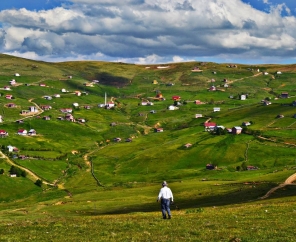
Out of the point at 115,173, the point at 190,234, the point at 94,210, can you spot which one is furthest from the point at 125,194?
the point at 190,234

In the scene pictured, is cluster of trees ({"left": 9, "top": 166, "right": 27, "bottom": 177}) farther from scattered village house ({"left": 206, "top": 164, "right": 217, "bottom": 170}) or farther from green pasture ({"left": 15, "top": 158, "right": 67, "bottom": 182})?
scattered village house ({"left": 206, "top": 164, "right": 217, "bottom": 170})

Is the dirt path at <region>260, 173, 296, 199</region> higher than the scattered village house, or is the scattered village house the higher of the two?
the dirt path at <region>260, 173, 296, 199</region>

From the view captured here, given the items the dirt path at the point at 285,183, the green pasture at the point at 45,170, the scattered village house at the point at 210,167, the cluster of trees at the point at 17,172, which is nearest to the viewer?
the dirt path at the point at 285,183

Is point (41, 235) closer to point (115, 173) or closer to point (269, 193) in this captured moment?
point (269, 193)

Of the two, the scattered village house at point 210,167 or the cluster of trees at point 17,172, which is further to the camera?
the scattered village house at point 210,167

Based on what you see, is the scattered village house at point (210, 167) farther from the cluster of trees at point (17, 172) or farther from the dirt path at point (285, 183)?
the cluster of trees at point (17, 172)

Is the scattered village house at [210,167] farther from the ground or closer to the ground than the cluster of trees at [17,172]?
closer to the ground

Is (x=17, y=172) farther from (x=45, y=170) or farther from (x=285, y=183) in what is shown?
(x=285, y=183)

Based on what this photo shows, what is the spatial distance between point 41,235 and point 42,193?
131 meters

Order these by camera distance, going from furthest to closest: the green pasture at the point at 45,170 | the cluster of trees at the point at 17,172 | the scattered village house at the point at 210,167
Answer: the scattered village house at the point at 210,167
the green pasture at the point at 45,170
the cluster of trees at the point at 17,172

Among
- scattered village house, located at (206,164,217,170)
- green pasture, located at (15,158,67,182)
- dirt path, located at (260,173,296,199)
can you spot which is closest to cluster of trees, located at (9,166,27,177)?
green pasture, located at (15,158,67,182)

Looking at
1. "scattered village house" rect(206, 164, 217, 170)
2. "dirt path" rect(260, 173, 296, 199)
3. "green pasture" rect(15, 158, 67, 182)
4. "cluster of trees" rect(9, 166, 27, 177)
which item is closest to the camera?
"dirt path" rect(260, 173, 296, 199)

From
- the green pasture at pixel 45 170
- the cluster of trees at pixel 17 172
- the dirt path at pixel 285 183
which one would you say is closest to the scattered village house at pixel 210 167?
the green pasture at pixel 45 170

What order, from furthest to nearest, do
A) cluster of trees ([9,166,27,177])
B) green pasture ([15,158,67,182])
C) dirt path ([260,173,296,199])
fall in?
1. green pasture ([15,158,67,182])
2. cluster of trees ([9,166,27,177])
3. dirt path ([260,173,296,199])
